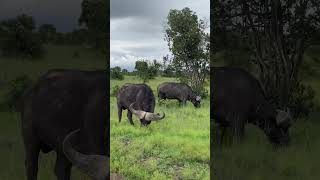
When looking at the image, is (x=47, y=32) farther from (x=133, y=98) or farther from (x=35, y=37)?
(x=133, y=98)

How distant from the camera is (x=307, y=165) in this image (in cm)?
599

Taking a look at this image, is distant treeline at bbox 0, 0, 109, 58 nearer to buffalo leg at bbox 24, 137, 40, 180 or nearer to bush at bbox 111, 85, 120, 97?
buffalo leg at bbox 24, 137, 40, 180

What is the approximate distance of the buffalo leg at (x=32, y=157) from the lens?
16.9 ft

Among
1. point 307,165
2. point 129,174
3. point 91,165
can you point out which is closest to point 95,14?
point 91,165

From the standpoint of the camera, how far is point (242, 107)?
720cm

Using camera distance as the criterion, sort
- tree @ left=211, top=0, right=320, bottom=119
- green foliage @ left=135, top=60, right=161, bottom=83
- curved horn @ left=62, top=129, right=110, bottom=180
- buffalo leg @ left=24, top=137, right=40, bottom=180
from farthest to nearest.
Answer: green foliage @ left=135, top=60, right=161, bottom=83, tree @ left=211, top=0, right=320, bottom=119, buffalo leg @ left=24, top=137, right=40, bottom=180, curved horn @ left=62, top=129, right=110, bottom=180

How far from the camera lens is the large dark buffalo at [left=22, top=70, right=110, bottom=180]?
15.0 feet

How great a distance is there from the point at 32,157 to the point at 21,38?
1.39m

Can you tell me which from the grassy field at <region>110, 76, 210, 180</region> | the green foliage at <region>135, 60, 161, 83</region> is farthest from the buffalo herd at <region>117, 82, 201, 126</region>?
the green foliage at <region>135, 60, 161, 83</region>

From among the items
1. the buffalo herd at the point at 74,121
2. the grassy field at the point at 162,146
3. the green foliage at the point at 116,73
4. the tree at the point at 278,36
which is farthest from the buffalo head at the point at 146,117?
the tree at the point at 278,36

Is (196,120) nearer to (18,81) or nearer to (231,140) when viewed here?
(231,140)

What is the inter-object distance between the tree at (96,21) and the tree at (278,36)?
202 centimetres

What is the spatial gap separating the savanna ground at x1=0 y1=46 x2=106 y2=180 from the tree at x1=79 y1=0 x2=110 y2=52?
22cm

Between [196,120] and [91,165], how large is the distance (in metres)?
6.82
